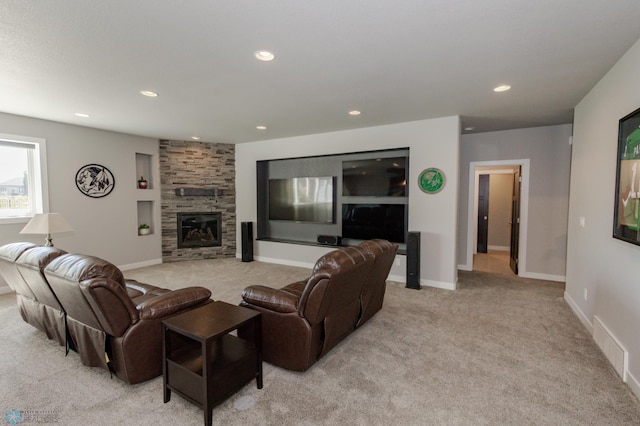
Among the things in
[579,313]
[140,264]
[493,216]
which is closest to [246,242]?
[140,264]

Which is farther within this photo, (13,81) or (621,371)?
(13,81)

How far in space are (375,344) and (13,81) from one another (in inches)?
179

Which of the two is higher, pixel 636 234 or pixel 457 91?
pixel 457 91

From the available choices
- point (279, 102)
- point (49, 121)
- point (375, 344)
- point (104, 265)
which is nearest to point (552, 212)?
point (375, 344)

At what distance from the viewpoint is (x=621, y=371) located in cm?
238

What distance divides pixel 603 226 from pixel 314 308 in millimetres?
2950

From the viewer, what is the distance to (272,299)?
247 centimetres

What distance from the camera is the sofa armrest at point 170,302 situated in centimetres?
221

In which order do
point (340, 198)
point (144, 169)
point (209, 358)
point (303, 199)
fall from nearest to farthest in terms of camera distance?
point (209, 358), point (340, 198), point (303, 199), point (144, 169)

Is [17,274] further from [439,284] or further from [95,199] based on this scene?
[439,284]

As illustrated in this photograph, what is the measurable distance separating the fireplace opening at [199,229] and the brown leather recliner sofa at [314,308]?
15.0 ft

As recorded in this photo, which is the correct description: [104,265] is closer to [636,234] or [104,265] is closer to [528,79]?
[636,234]

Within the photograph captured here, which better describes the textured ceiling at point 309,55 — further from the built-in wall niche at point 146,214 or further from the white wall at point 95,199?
the built-in wall niche at point 146,214

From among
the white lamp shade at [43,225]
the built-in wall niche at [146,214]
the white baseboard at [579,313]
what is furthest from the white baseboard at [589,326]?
the built-in wall niche at [146,214]
